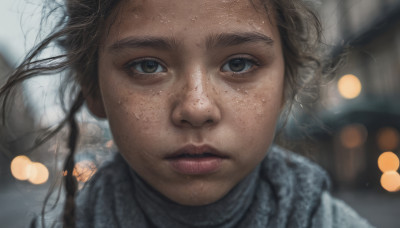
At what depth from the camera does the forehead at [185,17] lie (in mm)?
1146

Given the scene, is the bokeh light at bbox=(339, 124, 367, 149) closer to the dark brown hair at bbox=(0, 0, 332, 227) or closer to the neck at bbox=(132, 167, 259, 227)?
the dark brown hair at bbox=(0, 0, 332, 227)

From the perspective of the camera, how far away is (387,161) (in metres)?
8.26

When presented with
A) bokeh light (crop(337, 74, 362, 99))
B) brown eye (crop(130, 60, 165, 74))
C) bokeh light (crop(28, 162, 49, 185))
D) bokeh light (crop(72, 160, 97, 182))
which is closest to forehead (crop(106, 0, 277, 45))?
brown eye (crop(130, 60, 165, 74))

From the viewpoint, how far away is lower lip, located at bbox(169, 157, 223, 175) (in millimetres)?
1156

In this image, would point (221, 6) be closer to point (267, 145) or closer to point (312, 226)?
point (267, 145)

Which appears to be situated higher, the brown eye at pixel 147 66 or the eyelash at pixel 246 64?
the eyelash at pixel 246 64

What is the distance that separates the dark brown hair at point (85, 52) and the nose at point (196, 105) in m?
0.37

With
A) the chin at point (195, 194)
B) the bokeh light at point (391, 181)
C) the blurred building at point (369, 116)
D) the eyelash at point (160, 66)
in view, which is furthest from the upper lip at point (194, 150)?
the bokeh light at point (391, 181)

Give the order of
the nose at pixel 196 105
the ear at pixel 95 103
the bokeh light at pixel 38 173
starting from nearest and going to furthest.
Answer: the nose at pixel 196 105 → the ear at pixel 95 103 → the bokeh light at pixel 38 173

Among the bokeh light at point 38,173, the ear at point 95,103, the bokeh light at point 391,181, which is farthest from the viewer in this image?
the bokeh light at point 391,181

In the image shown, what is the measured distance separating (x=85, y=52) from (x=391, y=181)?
299 inches

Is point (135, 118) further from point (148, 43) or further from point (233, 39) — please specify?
point (233, 39)

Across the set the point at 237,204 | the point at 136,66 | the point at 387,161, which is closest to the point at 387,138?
the point at 387,161

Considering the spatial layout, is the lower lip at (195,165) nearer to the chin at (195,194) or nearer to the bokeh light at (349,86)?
the chin at (195,194)
